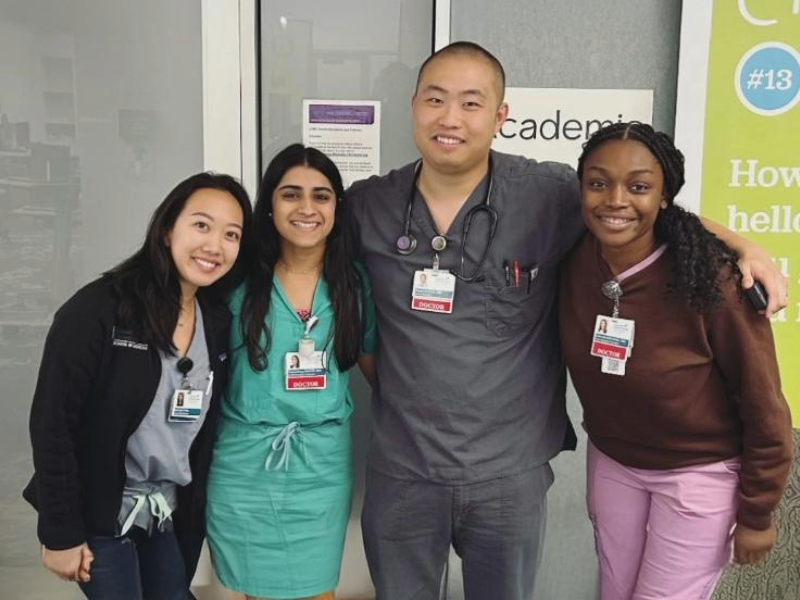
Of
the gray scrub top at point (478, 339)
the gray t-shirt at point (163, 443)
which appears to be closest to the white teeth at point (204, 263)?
the gray t-shirt at point (163, 443)

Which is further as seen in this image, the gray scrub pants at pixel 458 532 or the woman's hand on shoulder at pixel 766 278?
the gray scrub pants at pixel 458 532

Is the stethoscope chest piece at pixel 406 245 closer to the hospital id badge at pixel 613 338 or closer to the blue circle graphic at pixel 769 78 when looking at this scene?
the hospital id badge at pixel 613 338

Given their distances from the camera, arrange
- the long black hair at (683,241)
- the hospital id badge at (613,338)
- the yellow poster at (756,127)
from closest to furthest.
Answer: the long black hair at (683,241)
the hospital id badge at (613,338)
the yellow poster at (756,127)

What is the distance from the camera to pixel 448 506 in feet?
5.92

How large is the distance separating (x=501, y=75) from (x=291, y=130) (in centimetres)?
81

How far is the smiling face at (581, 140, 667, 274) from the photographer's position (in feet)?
5.02

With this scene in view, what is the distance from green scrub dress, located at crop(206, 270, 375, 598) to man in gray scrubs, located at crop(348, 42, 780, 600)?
0.50 ft

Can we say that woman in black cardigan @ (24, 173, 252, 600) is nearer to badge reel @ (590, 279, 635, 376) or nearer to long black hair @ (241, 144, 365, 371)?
long black hair @ (241, 144, 365, 371)

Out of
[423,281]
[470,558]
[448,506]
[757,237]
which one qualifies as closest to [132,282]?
[423,281]

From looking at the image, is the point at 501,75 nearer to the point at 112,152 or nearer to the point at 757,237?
the point at 757,237

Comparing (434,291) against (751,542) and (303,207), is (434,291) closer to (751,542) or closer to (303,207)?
(303,207)

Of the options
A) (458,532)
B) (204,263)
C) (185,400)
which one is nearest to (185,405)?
(185,400)

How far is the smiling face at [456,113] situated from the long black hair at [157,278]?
49 centimetres

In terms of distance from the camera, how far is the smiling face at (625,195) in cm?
153
